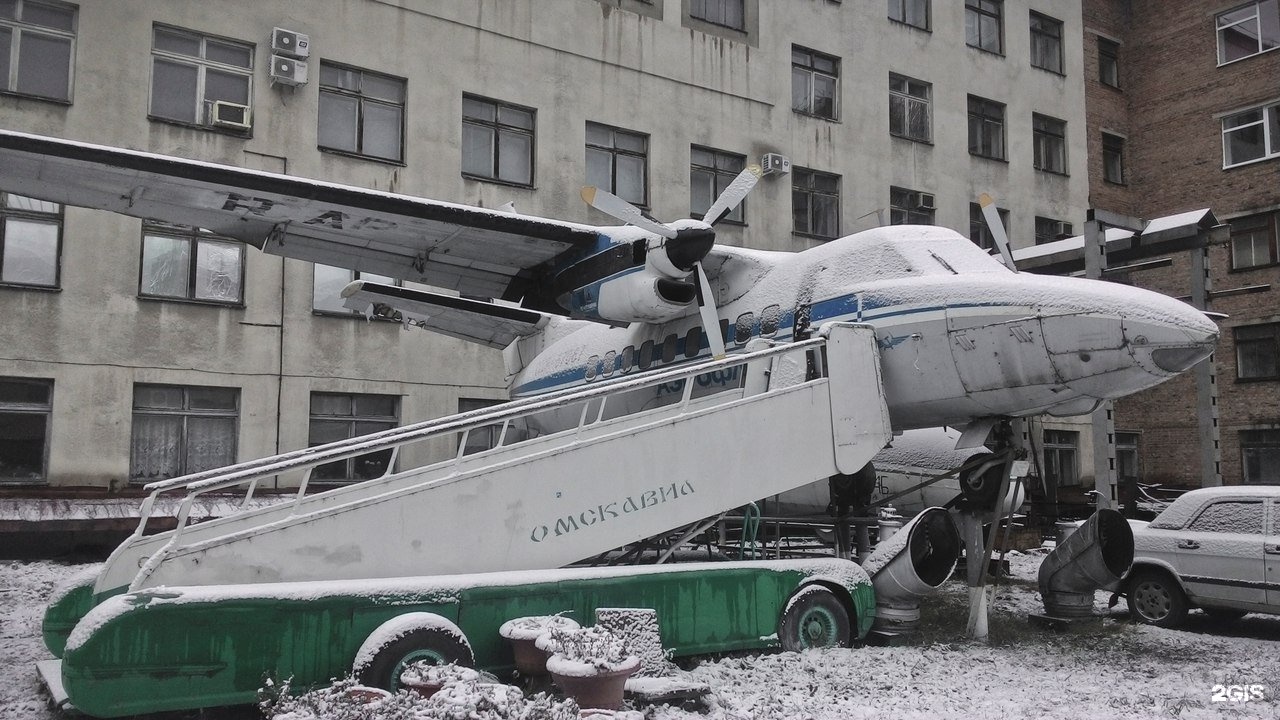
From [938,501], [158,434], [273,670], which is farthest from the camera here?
[158,434]

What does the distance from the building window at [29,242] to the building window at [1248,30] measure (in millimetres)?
35109

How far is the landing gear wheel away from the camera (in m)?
10.8

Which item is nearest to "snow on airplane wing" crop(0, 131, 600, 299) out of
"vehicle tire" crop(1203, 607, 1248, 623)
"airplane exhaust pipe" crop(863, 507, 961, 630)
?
"airplane exhaust pipe" crop(863, 507, 961, 630)

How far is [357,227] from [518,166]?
1076 cm

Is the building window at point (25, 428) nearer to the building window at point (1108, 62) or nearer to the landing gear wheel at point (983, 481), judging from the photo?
the landing gear wheel at point (983, 481)

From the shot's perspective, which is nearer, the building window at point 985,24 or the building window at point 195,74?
the building window at point 195,74

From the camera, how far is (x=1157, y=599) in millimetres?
12031

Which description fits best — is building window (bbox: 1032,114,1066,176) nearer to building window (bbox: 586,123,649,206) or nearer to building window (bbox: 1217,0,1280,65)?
building window (bbox: 1217,0,1280,65)

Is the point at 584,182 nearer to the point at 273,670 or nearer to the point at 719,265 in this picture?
the point at 719,265

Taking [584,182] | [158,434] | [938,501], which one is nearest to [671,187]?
[584,182]

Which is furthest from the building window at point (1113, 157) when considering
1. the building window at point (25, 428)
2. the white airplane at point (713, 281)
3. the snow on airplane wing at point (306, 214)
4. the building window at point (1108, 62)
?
the building window at point (25, 428)

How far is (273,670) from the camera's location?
695cm

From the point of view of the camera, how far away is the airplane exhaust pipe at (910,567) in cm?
1015

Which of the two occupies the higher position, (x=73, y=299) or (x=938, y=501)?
(x=73, y=299)
